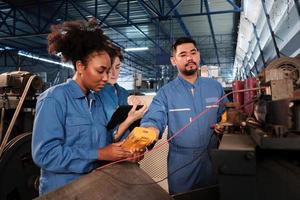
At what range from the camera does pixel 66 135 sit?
1217 millimetres

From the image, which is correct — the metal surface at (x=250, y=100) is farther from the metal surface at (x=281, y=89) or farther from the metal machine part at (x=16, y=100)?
the metal machine part at (x=16, y=100)

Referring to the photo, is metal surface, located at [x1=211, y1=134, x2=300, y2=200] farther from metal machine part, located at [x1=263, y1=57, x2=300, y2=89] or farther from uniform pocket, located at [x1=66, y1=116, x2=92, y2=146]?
uniform pocket, located at [x1=66, y1=116, x2=92, y2=146]

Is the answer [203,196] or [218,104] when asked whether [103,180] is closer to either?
[203,196]

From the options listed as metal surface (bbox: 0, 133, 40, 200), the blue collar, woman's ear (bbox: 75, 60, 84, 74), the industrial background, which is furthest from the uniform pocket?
metal surface (bbox: 0, 133, 40, 200)

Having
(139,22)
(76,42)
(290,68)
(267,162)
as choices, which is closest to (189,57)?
(290,68)

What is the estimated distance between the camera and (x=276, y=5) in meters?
3.58

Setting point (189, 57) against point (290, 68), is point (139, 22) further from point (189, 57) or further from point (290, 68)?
point (290, 68)

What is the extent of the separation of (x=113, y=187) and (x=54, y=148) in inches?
11.5

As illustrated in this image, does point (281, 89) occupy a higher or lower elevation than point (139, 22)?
lower

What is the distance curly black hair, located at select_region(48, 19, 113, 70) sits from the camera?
4.42 feet

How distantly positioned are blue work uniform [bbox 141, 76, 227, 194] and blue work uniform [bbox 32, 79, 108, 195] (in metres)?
0.59

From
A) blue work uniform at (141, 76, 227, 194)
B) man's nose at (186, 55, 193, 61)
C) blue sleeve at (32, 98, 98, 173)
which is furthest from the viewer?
man's nose at (186, 55, 193, 61)

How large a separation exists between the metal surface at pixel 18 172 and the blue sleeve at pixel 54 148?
128 centimetres

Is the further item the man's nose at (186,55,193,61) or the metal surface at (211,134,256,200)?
the man's nose at (186,55,193,61)
